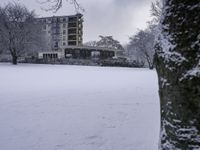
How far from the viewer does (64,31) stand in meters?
83.6

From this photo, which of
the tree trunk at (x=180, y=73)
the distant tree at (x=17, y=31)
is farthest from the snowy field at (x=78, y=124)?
the distant tree at (x=17, y=31)

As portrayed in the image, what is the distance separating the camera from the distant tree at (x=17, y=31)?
40750 millimetres

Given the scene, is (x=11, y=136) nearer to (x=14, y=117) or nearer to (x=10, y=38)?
(x=14, y=117)

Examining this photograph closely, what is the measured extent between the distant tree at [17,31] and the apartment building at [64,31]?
31245mm

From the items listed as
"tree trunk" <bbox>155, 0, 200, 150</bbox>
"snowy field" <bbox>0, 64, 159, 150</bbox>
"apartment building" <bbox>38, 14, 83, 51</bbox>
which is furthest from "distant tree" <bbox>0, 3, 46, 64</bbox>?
"tree trunk" <bbox>155, 0, 200, 150</bbox>

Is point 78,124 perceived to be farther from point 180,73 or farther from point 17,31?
point 17,31

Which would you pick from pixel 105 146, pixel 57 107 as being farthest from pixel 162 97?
pixel 57 107

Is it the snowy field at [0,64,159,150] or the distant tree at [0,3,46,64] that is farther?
the distant tree at [0,3,46,64]

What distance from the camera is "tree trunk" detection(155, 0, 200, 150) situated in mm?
2229

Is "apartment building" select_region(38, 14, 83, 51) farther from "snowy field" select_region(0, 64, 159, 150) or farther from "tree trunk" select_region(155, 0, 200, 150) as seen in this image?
"tree trunk" select_region(155, 0, 200, 150)

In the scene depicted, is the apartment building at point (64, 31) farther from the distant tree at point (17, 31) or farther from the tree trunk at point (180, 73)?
the tree trunk at point (180, 73)

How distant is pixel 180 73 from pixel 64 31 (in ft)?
273

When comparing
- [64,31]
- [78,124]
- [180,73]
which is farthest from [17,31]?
[64,31]

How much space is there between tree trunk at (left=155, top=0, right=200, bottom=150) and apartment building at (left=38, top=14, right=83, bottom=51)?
7384 centimetres
